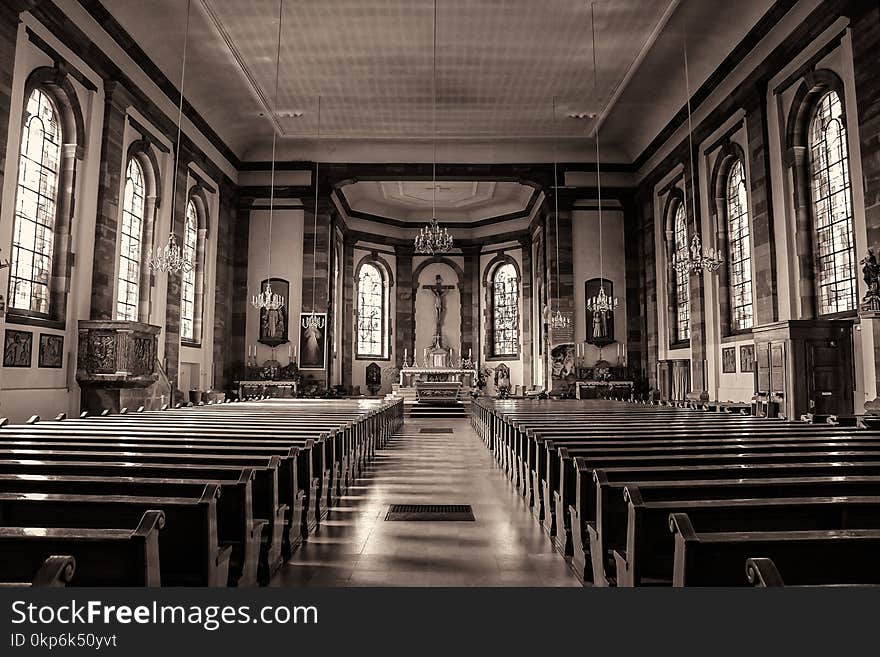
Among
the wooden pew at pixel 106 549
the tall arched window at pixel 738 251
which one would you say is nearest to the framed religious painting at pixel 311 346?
the tall arched window at pixel 738 251

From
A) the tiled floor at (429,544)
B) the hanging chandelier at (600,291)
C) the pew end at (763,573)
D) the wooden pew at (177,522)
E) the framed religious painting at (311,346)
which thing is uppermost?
the hanging chandelier at (600,291)

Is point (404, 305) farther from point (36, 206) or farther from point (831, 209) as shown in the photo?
point (831, 209)

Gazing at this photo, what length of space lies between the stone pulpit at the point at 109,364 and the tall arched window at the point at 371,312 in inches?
578

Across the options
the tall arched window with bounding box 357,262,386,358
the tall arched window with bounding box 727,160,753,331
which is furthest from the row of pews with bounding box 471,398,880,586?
the tall arched window with bounding box 357,262,386,358

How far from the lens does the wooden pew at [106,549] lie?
1910mm

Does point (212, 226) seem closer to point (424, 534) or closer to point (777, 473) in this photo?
point (424, 534)

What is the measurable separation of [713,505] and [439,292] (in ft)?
81.8

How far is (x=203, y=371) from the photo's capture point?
17672 mm

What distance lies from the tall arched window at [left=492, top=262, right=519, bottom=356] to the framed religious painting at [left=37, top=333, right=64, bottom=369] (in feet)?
60.2

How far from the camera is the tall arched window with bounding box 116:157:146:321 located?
13.8m

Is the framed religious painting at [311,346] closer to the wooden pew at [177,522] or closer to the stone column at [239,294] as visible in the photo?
the stone column at [239,294]

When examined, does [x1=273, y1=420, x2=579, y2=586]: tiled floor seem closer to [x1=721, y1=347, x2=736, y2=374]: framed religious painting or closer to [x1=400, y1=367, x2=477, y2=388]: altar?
[x1=721, y1=347, x2=736, y2=374]: framed religious painting

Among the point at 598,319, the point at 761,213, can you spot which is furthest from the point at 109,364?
the point at 598,319

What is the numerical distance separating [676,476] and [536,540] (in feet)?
4.74
